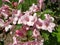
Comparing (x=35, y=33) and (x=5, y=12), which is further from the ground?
(x=5, y=12)

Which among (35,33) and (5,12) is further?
(5,12)

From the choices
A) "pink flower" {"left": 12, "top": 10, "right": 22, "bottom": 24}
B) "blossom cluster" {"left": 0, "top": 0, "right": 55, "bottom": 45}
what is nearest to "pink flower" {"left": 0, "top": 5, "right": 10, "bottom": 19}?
"blossom cluster" {"left": 0, "top": 0, "right": 55, "bottom": 45}

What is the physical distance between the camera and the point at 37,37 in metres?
2.42

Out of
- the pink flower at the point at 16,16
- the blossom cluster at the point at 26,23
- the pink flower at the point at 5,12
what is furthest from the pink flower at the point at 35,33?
the pink flower at the point at 5,12

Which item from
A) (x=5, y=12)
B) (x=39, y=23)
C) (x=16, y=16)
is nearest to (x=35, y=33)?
(x=39, y=23)

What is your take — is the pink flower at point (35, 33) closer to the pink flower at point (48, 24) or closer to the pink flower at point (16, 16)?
the pink flower at point (48, 24)

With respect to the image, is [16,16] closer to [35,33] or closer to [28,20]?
[28,20]

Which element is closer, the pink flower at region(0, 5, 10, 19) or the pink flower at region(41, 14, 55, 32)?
the pink flower at region(41, 14, 55, 32)

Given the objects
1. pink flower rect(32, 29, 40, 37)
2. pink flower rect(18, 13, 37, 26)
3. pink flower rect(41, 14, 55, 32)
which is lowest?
pink flower rect(32, 29, 40, 37)

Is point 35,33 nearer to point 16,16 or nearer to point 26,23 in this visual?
point 26,23

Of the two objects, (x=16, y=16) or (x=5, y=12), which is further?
(x=5, y=12)

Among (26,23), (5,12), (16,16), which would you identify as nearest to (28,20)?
(26,23)

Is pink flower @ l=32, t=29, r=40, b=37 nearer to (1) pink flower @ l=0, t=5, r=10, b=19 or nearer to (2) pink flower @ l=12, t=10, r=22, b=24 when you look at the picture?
(2) pink flower @ l=12, t=10, r=22, b=24

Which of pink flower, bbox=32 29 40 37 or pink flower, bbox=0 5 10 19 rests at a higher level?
pink flower, bbox=0 5 10 19
